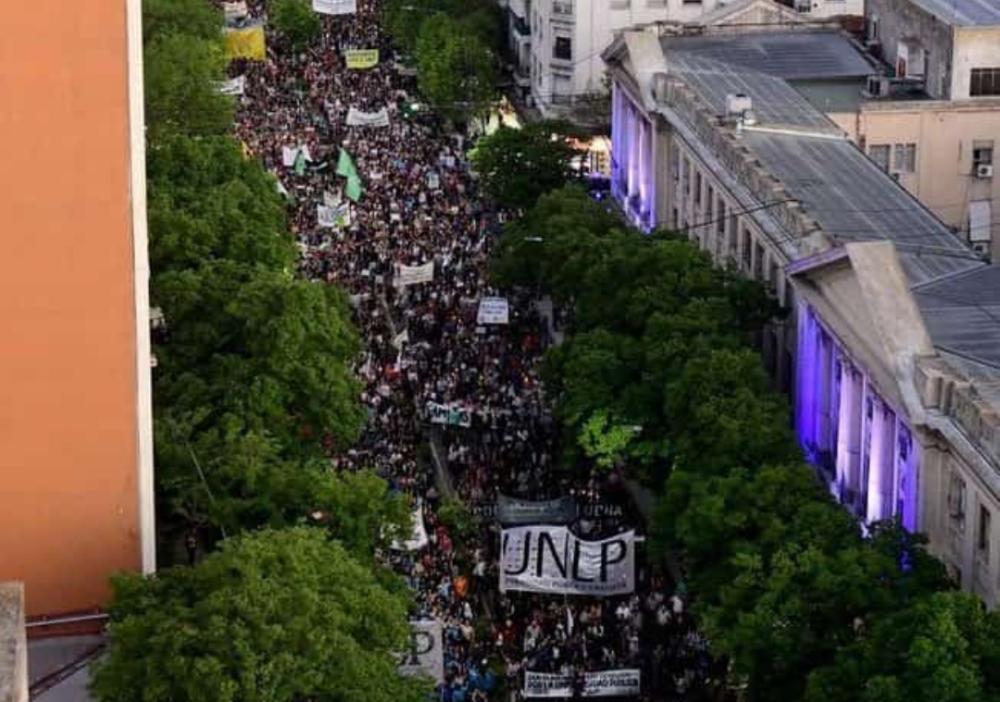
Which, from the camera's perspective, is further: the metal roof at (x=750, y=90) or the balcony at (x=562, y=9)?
the balcony at (x=562, y=9)

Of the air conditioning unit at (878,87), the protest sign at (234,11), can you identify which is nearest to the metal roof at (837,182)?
the air conditioning unit at (878,87)

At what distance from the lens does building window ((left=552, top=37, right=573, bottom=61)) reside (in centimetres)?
14000

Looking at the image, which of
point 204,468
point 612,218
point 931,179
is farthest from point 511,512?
point 931,179

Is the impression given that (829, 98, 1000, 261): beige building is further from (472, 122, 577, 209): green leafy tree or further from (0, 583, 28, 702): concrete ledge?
(0, 583, 28, 702): concrete ledge

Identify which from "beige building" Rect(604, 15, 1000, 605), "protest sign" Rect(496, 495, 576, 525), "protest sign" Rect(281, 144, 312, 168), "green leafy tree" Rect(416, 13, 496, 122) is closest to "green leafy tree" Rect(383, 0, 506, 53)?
"green leafy tree" Rect(416, 13, 496, 122)

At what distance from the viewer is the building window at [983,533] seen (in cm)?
6681

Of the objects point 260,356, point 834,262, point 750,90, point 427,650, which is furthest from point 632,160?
point 427,650

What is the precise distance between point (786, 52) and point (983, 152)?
13.7 m

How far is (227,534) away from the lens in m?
69.3

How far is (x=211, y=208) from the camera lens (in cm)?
9225

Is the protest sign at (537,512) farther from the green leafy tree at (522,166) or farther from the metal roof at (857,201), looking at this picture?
the green leafy tree at (522,166)

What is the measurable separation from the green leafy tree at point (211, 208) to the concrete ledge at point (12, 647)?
37296mm

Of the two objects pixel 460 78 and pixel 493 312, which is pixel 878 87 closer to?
pixel 493 312

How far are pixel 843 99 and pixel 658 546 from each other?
133 ft
